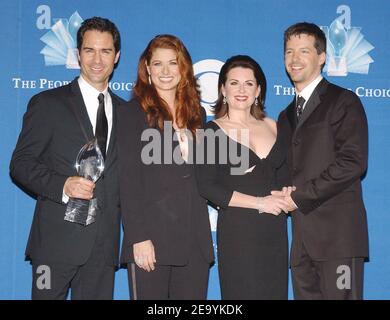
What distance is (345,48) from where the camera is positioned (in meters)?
4.18

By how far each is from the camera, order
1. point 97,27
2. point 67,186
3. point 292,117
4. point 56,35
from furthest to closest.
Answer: point 56,35, point 292,117, point 97,27, point 67,186

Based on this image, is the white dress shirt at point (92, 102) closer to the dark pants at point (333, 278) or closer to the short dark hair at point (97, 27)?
the short dark hair at point (97, 27)

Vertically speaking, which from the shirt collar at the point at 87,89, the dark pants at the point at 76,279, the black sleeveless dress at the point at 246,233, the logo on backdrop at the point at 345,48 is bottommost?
the dark pants at the point at 76,279

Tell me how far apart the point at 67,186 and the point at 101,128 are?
397 mm

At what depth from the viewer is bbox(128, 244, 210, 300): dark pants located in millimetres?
2996

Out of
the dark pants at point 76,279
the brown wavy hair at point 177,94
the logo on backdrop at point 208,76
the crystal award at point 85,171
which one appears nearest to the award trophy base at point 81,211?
the crystal award at point 85,171

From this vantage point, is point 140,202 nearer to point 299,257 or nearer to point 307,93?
point 299,257

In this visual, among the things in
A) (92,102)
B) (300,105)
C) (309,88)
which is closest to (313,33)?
(309,88)

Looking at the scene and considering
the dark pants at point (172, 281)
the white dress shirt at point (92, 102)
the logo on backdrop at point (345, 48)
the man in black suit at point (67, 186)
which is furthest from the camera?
the logo on backdrop at point (345, 48)

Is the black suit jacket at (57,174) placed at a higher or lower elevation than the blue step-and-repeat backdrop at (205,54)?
lower

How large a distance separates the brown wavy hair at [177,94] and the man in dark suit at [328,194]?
62 centimetres

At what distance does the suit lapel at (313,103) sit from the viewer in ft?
10.8

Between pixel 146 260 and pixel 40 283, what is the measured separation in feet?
A: 2.07

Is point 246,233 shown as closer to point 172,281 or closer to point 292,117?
point 172,281
